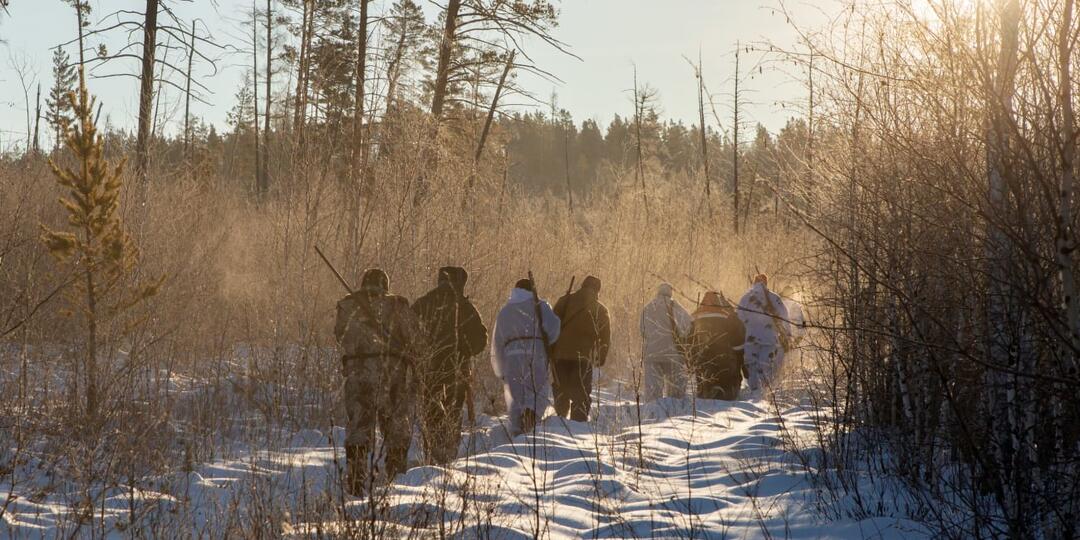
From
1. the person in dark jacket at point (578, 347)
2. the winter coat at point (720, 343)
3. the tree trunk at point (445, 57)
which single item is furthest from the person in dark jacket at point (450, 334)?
the tree trunk at point (445, 57)

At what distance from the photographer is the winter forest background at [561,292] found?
4.76 m

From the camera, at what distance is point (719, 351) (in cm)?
1327

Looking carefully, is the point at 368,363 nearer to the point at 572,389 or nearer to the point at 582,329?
the point at 582,329

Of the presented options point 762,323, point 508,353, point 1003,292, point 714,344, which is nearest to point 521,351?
point 508,353

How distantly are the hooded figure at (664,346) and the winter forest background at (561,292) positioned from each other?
2.15 feet

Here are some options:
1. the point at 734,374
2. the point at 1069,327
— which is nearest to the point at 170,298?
the point at 734,374

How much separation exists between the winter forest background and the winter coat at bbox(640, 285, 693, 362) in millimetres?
901

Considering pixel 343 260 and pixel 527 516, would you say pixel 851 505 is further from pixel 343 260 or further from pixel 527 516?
pixel 343 260

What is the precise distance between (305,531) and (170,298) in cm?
1187

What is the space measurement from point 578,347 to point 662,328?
2067 millimetres

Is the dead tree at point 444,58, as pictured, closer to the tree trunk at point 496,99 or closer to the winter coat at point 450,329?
the tree trunk at point 496,99

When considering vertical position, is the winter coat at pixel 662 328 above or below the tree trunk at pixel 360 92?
below

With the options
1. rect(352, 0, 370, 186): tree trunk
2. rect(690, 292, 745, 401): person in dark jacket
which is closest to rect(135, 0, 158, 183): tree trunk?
rect(352, 0, 370, 186): tree trunk

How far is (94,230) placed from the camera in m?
10.0
